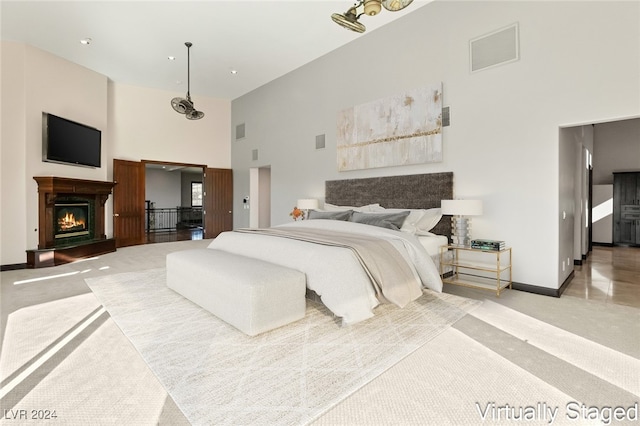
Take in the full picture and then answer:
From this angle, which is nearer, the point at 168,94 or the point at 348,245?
the point at 348,245

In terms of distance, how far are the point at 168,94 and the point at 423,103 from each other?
666 cm

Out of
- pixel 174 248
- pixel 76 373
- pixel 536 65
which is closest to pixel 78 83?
pixel 174 248

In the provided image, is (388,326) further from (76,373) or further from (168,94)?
(168,94)

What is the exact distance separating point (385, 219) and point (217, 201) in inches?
239

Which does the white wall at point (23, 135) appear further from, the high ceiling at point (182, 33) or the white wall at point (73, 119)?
the high ceiling at point (182, 33)

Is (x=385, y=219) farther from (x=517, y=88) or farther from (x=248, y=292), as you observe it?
(x=248, y=292)

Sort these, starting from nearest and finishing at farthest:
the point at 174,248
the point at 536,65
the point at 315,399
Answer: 1. the point at 315,399
2. the point at 536,65
3. the point at 174,248

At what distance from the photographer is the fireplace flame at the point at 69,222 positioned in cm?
594

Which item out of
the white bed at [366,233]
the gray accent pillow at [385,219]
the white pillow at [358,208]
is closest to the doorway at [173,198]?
the white pillow at [358,208]

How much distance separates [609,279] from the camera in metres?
4.42

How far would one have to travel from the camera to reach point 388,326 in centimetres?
271

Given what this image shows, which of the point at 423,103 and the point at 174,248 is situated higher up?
the point at 423,103

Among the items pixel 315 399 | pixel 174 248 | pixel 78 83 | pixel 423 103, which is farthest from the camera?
pixel 174 248

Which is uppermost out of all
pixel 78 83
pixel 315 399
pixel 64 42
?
pixel 64 42
